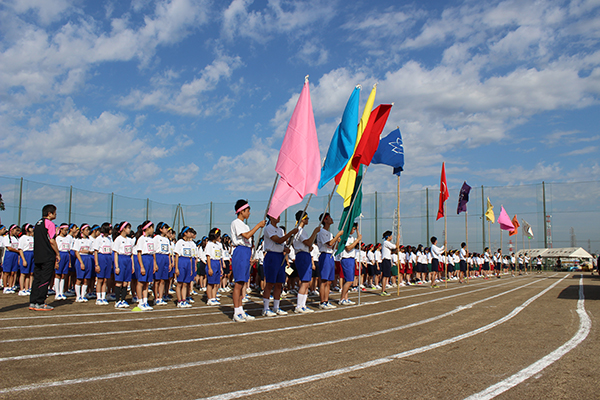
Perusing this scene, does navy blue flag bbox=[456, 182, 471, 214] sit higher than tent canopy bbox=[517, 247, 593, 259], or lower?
higher

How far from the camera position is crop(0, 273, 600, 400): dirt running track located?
3312mm

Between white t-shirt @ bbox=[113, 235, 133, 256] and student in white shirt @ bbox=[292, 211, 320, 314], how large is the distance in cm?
406

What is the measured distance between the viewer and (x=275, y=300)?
8133 millimetres

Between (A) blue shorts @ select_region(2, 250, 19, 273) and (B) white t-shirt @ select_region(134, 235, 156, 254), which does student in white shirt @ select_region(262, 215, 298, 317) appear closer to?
(B) white t-shirt @ select_region(134, 235, 156, 254)

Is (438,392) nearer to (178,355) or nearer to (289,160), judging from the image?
(178,355)

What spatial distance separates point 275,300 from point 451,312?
3529 mm

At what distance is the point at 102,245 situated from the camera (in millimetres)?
10352

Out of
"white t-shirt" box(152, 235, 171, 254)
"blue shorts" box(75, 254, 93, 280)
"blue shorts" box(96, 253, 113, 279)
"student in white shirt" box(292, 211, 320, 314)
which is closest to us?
"student in white shirt" box(292, 211, 320, 314)

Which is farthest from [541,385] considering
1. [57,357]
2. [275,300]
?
[275,300]

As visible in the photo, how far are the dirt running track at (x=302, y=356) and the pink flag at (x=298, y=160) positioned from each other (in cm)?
224

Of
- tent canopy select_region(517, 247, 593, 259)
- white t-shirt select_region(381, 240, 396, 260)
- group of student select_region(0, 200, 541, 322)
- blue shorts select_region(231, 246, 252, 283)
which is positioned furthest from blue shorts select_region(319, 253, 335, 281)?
tent canopy select_region(517, 247, 593, 259)

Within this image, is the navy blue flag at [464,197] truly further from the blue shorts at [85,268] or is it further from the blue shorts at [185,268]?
the blue shorts at [85,268]

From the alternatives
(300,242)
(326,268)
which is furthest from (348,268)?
(300,242)

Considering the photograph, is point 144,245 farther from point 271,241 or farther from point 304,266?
point 304,266
